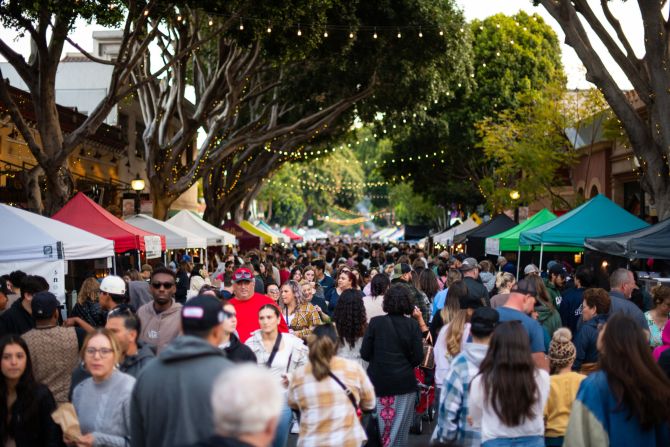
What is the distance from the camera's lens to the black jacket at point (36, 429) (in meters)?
6.38

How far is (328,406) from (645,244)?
9649mm

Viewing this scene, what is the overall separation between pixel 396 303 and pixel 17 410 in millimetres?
3999

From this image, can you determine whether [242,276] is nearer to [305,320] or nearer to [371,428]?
[305,320]

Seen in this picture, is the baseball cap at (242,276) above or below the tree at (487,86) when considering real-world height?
below

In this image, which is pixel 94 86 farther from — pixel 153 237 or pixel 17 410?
pixel 17 410

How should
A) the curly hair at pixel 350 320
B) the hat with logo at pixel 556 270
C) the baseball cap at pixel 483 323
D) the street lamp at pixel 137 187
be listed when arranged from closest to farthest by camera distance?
the baseball cap at pixel 483 323 < the curly hair at pixel 350 320 < the hat with logo at pixel 556 270 < the street lamp at pixel 137 187

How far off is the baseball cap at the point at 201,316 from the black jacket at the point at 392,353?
4383 mm

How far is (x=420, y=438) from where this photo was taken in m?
11.3

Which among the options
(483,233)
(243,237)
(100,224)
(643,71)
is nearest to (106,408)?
(100,224)

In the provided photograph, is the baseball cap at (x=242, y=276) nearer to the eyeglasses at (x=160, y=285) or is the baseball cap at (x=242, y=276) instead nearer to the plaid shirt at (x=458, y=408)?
the eyeglasses at (x=160, y=285)

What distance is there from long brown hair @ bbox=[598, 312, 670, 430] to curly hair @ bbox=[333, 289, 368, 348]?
4664 millimetres

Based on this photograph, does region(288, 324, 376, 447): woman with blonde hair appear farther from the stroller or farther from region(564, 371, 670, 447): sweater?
the stroller

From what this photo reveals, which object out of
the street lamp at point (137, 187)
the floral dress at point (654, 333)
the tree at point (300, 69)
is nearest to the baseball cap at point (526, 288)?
the floral dress at point (654, 333)

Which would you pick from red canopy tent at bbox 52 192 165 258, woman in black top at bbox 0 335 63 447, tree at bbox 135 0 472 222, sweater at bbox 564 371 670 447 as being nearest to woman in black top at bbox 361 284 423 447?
woman in black top at bbox 0 335 63 447
